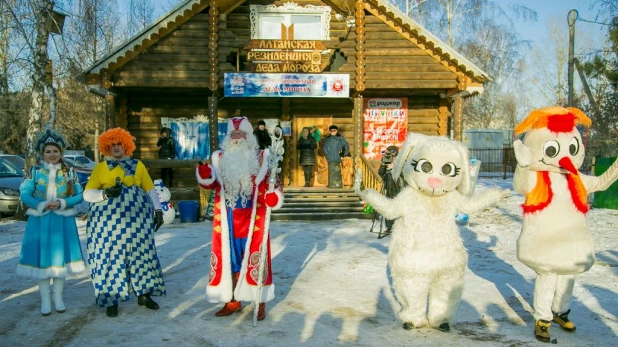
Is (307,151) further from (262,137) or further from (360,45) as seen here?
(360,45)

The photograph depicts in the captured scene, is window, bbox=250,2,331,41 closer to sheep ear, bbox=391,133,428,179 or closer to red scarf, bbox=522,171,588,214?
sheep ear, bbox=391,133,428,179

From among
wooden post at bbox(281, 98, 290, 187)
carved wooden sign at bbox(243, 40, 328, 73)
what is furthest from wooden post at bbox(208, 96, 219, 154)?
wooden post at bbox(281, 98, 290, 187)

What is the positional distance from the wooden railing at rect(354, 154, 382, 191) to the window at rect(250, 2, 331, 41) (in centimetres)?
367

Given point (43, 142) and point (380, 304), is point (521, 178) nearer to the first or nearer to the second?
point (380, 304)

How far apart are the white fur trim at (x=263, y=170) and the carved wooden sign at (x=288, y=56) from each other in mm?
7994

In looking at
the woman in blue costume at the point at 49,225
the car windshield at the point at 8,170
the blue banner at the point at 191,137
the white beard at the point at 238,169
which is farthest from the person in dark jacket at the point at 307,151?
the woman in blue costume at the point at 49,225

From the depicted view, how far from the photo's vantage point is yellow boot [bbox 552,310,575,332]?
4.47 meters

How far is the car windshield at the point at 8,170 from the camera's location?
13.3m

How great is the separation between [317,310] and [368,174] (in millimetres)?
7593

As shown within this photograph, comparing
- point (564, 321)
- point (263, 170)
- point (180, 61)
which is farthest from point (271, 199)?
point (180, 61)

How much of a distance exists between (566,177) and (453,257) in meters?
1.20

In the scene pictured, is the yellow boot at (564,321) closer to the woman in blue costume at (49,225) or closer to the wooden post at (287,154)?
the woman in blue costume at (49,225)

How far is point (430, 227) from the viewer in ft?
14.2

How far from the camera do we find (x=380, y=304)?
5.30 m
